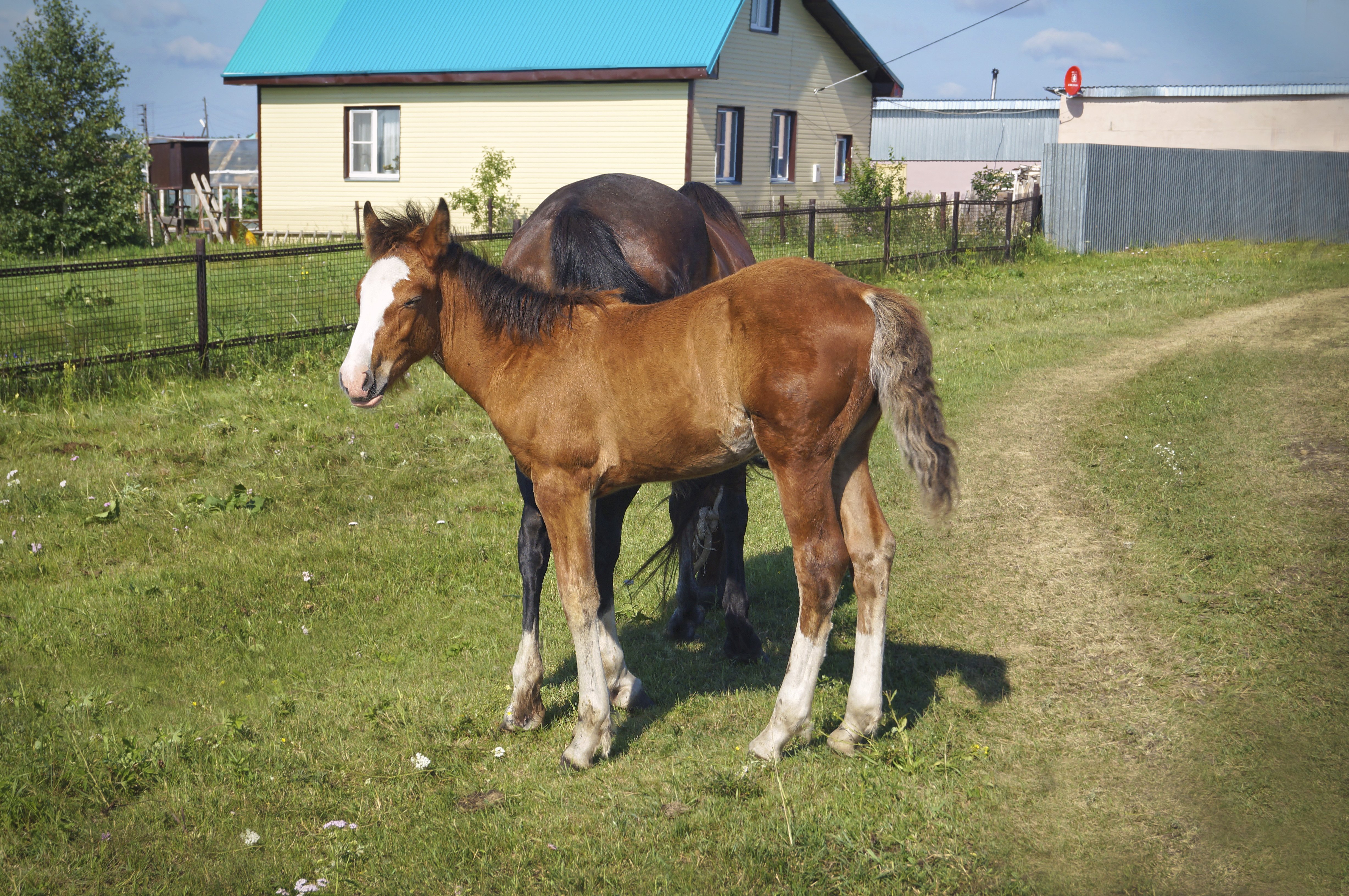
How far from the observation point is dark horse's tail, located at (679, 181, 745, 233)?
6492 millimetres

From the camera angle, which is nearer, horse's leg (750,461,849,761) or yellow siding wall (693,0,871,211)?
horse's leg (750,461,849,761)

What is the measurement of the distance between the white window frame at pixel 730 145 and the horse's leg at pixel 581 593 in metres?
20.2

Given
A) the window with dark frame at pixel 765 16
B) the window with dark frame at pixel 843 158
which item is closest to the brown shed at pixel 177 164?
the window with dark frame at pixel 765 16

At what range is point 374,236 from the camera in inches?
159

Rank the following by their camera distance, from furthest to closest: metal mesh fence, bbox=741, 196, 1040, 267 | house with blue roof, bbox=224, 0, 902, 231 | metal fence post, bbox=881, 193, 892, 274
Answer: house with blue roof, bbox=224, 0, 902, 231 < metal fence post, bbox=881, 193, 892, 274 < metal mesh fence, bbox=741, 196, 1040, 267

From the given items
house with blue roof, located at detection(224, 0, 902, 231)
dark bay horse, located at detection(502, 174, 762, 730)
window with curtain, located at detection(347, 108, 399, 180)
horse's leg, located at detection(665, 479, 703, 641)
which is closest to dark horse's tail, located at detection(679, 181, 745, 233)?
dark bay horse, located at detection(502, 174, 762, 730)

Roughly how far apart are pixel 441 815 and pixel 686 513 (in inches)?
77.8

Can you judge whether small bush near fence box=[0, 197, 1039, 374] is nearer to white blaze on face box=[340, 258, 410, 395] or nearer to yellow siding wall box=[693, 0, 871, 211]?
white blaze on face box=[340, 258, 410, 395]

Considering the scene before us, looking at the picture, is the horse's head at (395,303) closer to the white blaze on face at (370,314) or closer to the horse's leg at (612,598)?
the white blaze on face at (370,314)

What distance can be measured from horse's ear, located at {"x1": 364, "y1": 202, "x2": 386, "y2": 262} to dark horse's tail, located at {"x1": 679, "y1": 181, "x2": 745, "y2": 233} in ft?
9.03

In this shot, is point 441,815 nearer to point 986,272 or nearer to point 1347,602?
point 1347,602

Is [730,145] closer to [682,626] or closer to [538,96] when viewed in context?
[538,96]

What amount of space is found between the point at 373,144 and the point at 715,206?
20.4m

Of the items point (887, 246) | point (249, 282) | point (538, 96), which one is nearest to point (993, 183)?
point (887, 246)
